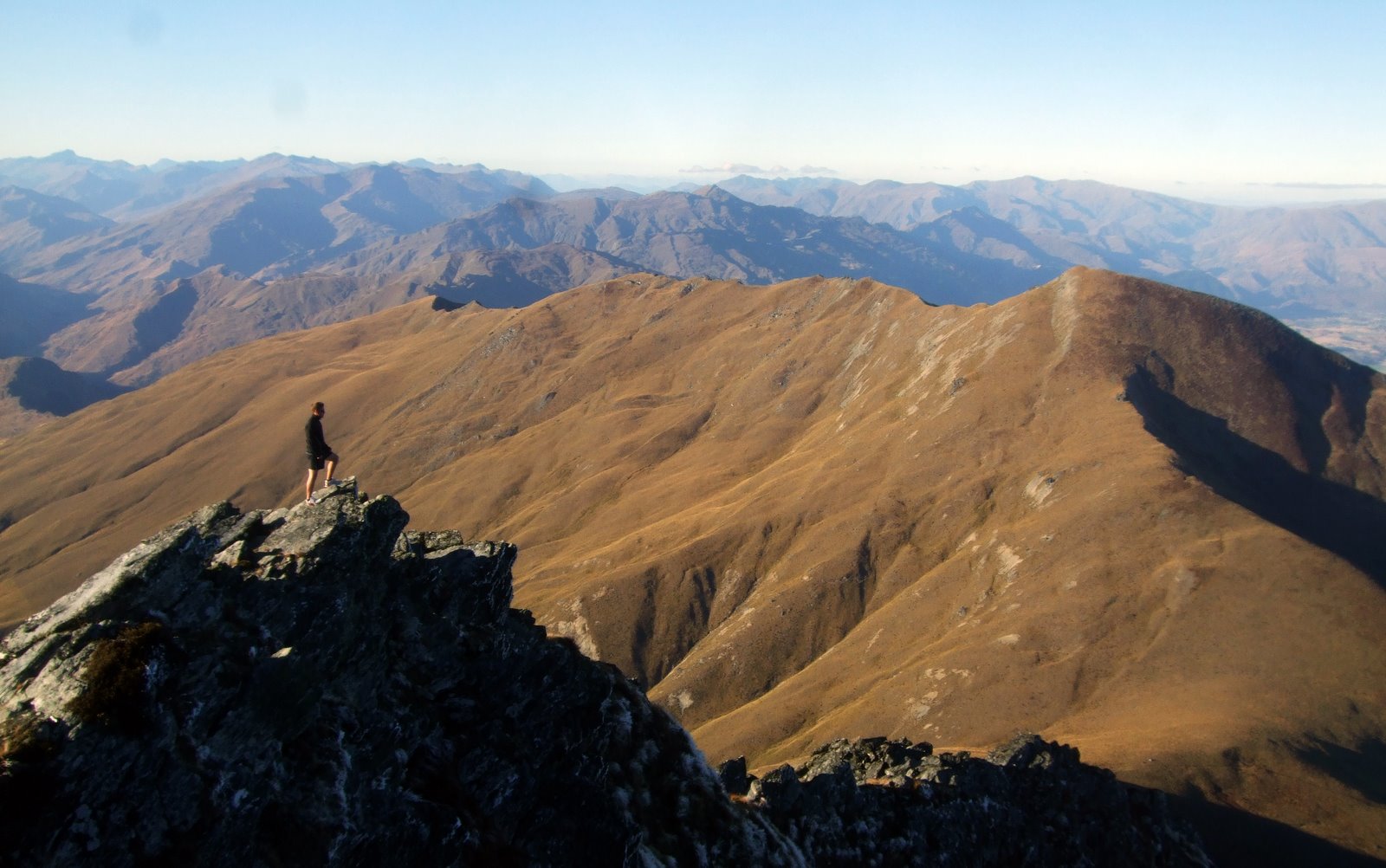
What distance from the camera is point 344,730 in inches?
1070

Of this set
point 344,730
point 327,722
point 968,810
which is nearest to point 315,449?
point 327,722

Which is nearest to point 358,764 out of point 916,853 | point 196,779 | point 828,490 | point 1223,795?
point 196,779

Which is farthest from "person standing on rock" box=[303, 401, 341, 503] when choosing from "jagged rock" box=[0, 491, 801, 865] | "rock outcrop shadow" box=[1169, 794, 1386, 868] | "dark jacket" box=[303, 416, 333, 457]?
"rock outcrop shadow" box=[1169, 794, 1386, 868]

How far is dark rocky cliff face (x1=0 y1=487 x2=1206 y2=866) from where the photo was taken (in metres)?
21.8

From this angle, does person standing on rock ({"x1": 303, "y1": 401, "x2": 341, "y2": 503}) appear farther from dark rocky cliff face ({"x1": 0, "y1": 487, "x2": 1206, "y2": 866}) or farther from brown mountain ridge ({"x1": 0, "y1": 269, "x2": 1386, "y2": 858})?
brown mountain ridge ({"x1": 0, "y1": 269, "x2": 1386, "y2": 858})

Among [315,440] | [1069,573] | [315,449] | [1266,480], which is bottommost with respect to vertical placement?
[1069,573]

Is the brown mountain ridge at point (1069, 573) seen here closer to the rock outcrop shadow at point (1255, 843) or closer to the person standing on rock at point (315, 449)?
the rock outcrop shadow at point (1255, 843)

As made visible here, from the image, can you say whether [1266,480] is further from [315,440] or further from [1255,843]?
[315,440]

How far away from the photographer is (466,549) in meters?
38.0

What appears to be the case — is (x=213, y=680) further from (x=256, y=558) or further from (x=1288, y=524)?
(x=1288, y=524)

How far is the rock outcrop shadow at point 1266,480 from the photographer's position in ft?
487

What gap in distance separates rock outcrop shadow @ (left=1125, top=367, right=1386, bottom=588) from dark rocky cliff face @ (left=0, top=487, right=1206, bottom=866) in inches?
5552

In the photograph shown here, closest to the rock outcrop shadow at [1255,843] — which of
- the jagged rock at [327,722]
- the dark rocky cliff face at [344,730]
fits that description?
the dark rocky cliff face at [344,730]

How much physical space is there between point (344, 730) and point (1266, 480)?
197 m
